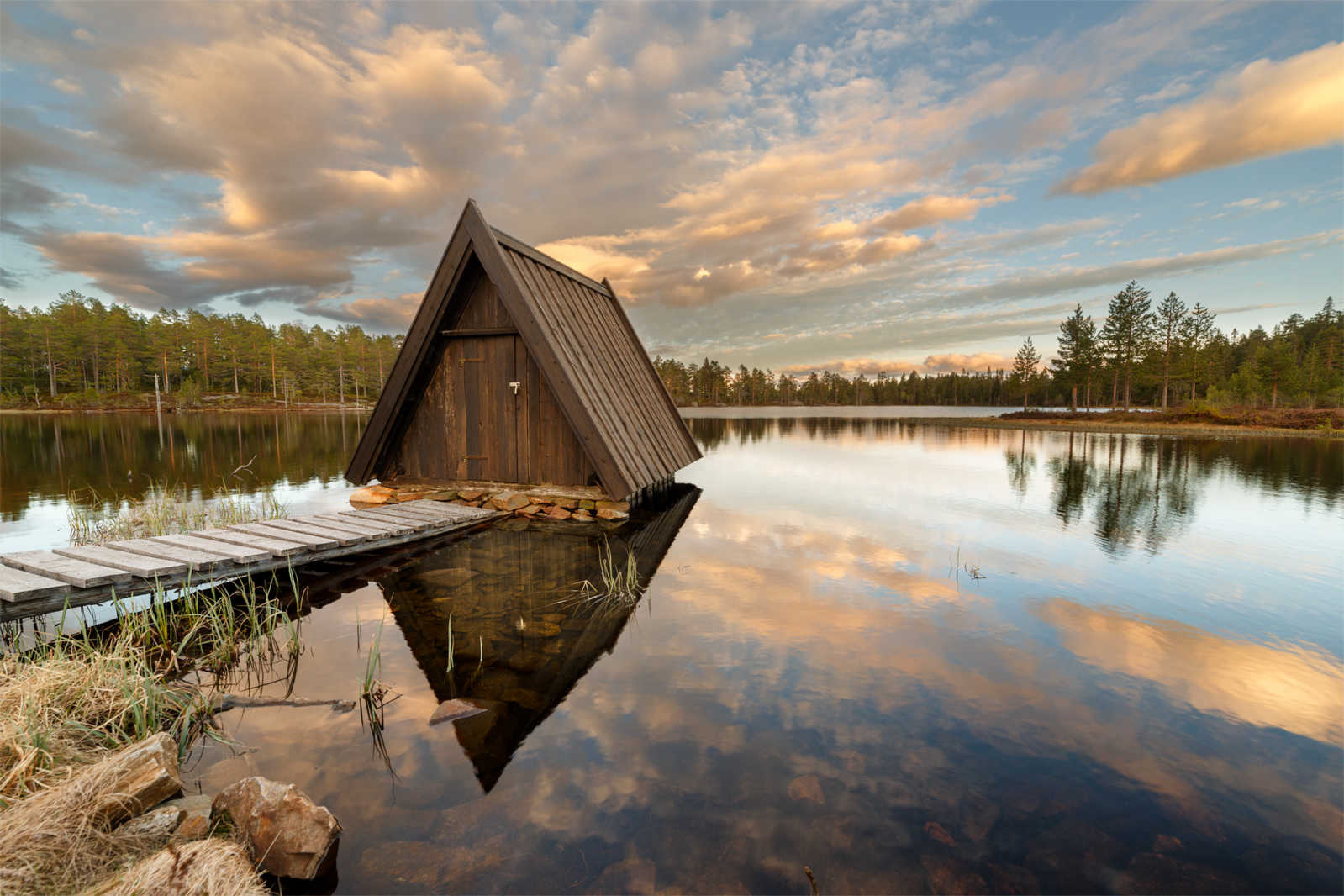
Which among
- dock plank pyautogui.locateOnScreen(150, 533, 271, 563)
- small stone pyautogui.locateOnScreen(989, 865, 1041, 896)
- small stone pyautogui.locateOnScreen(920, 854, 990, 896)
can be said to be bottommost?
small stone pyautogui.locateOnScreen(920, 854, 990, 896)

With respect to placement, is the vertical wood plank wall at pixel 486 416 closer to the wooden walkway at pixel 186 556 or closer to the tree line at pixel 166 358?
the wooden walkway at pixel 186 556

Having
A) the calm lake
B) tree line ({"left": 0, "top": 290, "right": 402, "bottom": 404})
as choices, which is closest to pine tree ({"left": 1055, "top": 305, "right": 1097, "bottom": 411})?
the calm lake

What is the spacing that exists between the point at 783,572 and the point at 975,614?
250 centimetres

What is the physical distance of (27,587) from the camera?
474 centimetres

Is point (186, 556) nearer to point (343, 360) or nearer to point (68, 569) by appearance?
point (68, 569)

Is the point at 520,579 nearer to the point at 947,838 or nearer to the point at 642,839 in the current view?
the point at 642,839

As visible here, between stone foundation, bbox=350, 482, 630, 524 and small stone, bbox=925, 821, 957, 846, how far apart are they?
8.02 meters

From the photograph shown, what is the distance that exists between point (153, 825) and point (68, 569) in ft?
14.1

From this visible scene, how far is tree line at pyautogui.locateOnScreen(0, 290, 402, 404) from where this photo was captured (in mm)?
63188

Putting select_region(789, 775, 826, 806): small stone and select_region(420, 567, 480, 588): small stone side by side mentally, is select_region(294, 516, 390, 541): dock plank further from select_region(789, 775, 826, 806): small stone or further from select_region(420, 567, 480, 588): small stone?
select_region(789, 775, 826, 806): small stone

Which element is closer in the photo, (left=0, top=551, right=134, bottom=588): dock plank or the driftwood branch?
the driftwood branch

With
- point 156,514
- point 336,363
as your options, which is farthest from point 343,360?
point 156,514

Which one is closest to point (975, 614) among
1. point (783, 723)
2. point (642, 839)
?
point (783, 723)

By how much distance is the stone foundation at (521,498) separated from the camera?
422 inches
